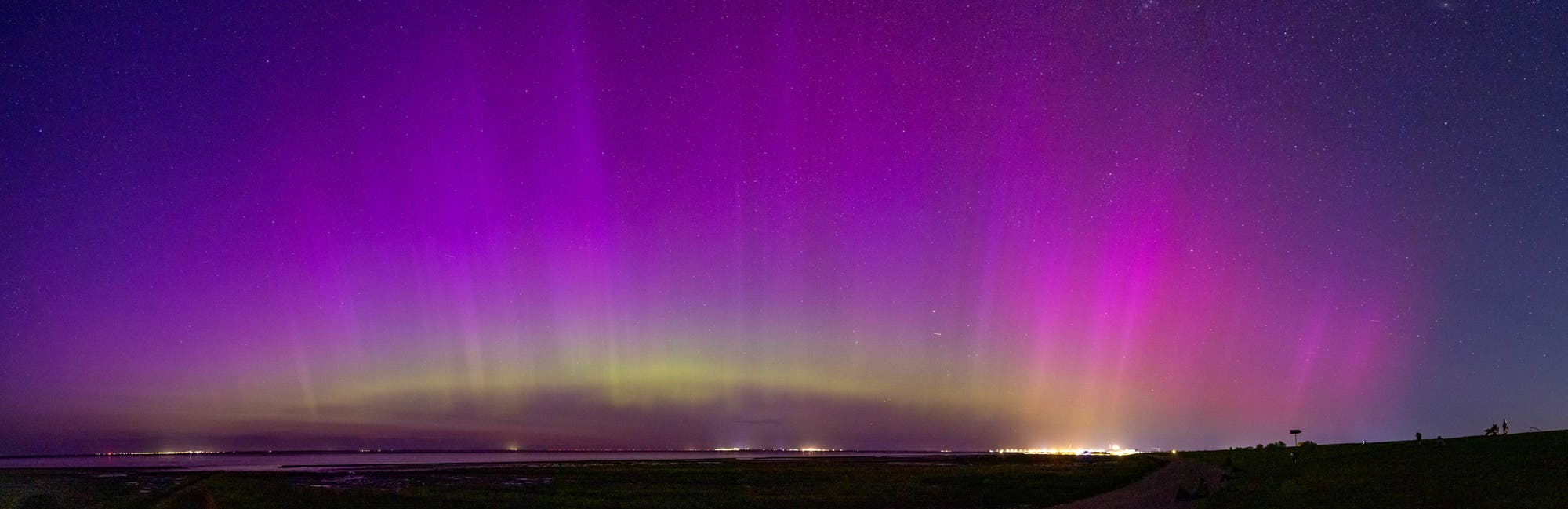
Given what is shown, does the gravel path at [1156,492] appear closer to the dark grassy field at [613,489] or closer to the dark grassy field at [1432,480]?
the dark grassy field at [613,489]

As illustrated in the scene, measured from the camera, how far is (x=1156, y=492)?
Result: 44.5m

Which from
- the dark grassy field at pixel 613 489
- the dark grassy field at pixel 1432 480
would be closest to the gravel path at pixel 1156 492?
the dark grassy field at pixel 613 489

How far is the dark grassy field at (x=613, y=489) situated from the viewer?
4384 cm

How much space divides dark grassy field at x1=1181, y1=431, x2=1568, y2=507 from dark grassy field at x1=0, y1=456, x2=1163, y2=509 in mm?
11253

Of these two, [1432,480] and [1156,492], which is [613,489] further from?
[1432,480]

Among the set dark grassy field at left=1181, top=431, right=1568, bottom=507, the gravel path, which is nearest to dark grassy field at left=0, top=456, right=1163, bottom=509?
the gravel path

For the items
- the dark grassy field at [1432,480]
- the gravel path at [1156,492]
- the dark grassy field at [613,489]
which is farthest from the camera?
the dark grassy field at [613,489]

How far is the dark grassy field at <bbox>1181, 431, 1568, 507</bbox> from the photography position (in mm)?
23406

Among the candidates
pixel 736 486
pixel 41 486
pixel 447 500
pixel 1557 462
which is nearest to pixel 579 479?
pixel 736 486

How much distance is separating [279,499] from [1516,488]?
50.5m

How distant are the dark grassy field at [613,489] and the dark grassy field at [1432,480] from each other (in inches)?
443

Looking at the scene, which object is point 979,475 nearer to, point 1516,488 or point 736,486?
point 736,486

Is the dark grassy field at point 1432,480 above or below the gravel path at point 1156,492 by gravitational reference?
above

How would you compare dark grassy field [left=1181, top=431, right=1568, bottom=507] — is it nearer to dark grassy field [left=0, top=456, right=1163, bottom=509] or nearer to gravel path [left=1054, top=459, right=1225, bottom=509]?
gravel path [left=1054, top=459, right=1225, bottom=509]
